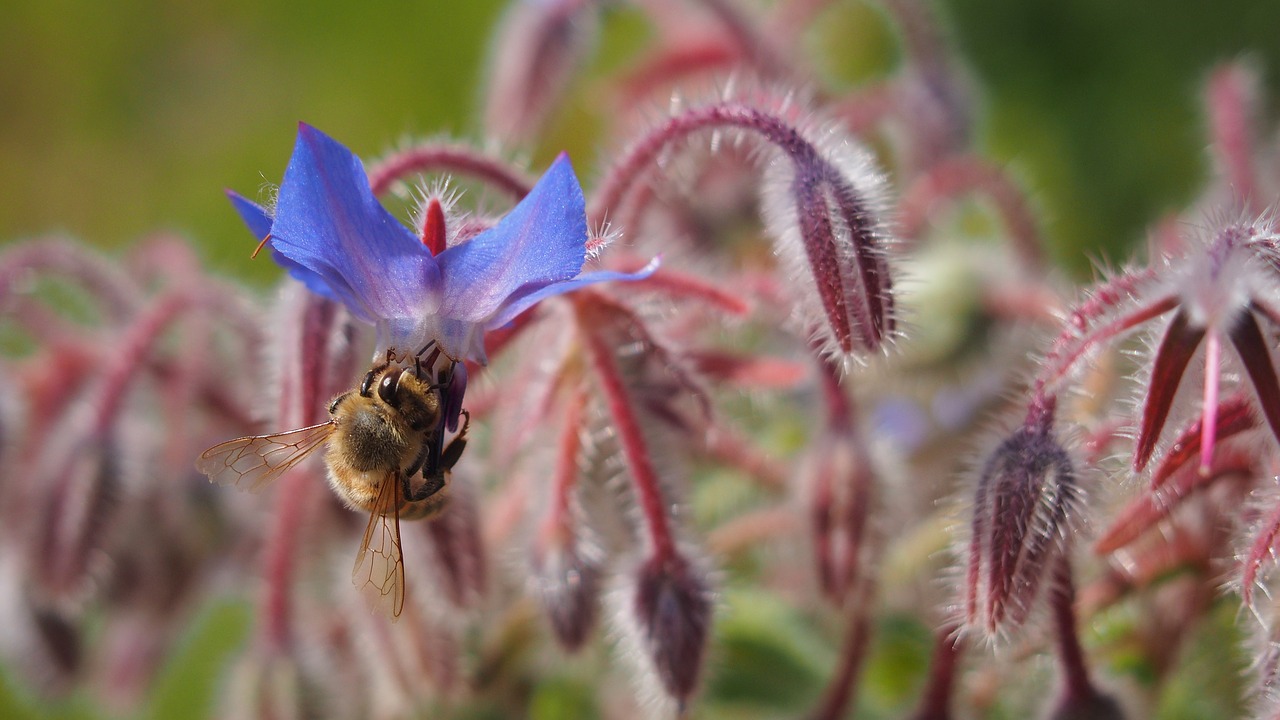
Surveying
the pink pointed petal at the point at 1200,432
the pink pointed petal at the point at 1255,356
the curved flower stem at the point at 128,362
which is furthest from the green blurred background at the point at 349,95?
the pink pointed petal at the point at 1255,356

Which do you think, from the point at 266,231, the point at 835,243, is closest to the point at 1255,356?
the point at 835,243

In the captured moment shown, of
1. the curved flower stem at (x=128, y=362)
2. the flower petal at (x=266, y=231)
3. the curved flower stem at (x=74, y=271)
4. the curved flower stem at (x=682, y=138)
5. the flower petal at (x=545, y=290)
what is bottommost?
the flower petal at (x=545, y=290)

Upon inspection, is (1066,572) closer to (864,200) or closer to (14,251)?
(864,200)

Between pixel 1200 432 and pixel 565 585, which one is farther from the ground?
pixel 565 585

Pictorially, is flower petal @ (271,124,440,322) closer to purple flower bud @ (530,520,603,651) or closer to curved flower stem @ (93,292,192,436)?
purple flower bud @ (530,520,603,651)

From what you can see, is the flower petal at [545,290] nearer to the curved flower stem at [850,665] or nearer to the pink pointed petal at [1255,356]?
the pink pointed petal at [1255,356]

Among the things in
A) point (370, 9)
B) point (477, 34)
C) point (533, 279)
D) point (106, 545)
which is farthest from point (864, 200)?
point (370, 9)

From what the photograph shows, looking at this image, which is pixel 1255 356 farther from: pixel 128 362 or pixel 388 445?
pixel 128 362
